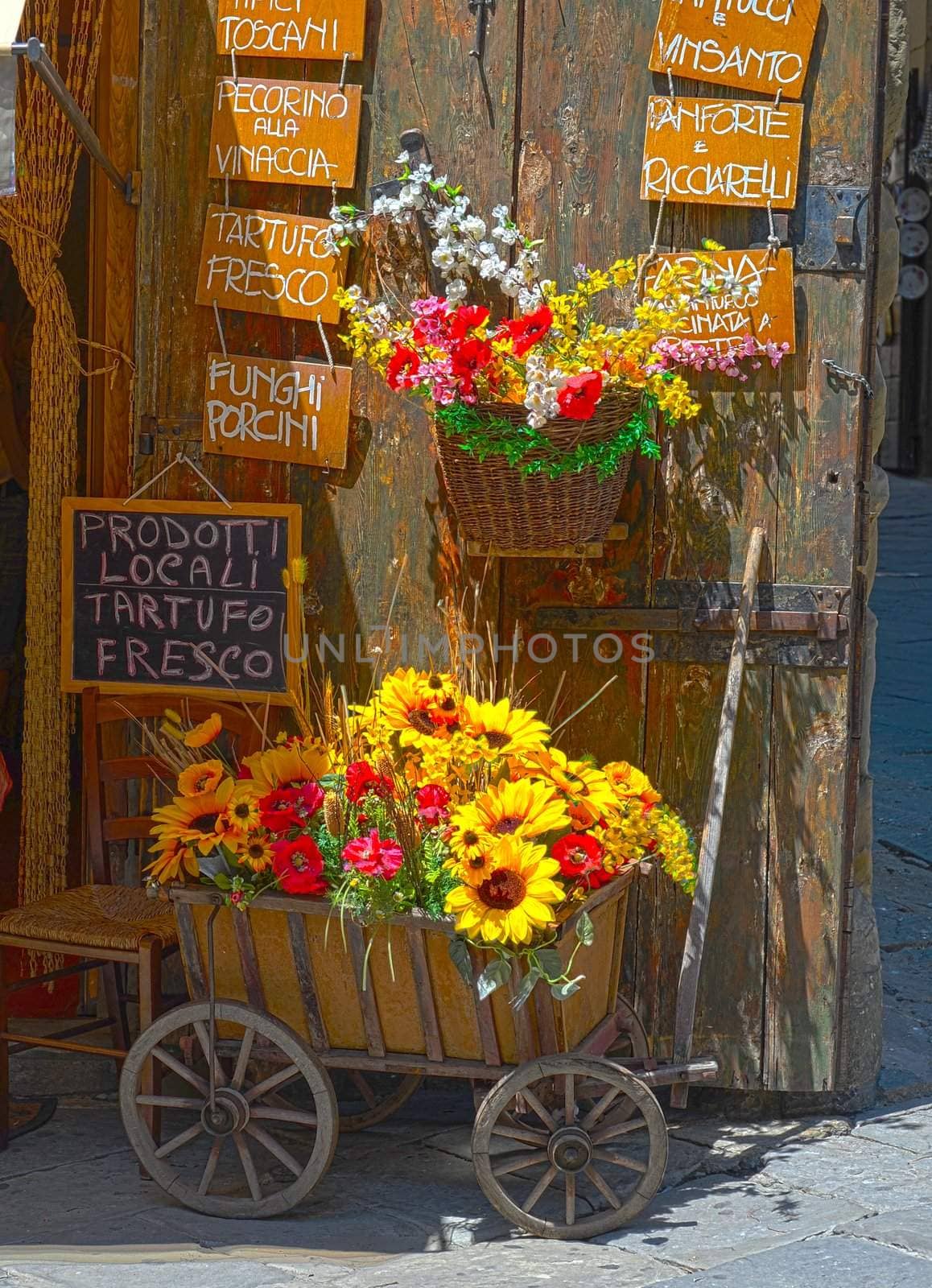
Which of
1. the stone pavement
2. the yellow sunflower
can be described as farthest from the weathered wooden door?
the yellow sunflower

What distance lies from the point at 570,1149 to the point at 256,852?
0.88 metres

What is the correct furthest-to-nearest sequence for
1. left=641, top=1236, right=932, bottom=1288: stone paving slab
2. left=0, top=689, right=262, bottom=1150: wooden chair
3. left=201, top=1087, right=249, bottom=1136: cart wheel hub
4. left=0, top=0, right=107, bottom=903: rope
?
left=0, top=0, right=107, bottom=903: rope
left=0, top=689, right=262, bottom=1150: wooden chair
left=201, top=1087, right=249, bottom=1136: cart wheel hub
left=641, top=1236, right=932, bottom=1288: stone paving slab

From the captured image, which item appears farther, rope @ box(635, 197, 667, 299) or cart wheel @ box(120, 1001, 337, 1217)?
rope @ box(635, 197, 667, 299)

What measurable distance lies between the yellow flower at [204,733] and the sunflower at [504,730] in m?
0.63

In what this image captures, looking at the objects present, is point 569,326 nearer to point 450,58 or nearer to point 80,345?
point 450,58

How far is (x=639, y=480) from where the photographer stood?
4.09m

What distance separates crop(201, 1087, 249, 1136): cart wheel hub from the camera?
364 cm

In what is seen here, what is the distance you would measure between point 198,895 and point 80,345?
190 centimetres

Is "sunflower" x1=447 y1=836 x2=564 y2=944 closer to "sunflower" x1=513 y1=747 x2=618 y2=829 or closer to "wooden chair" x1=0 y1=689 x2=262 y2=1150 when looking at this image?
"sunflower" x1=513 y1=747 x2=618 y2=829

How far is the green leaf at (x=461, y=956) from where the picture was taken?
3.43 m

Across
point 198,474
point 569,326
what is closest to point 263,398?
point 198,474

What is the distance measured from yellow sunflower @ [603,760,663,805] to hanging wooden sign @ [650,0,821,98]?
Result: 62.9 inches

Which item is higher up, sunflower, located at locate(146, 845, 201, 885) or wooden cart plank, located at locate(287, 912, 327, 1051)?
sunflower, located at locate(146, 845, 201, 885)

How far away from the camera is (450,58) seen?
159 inches
